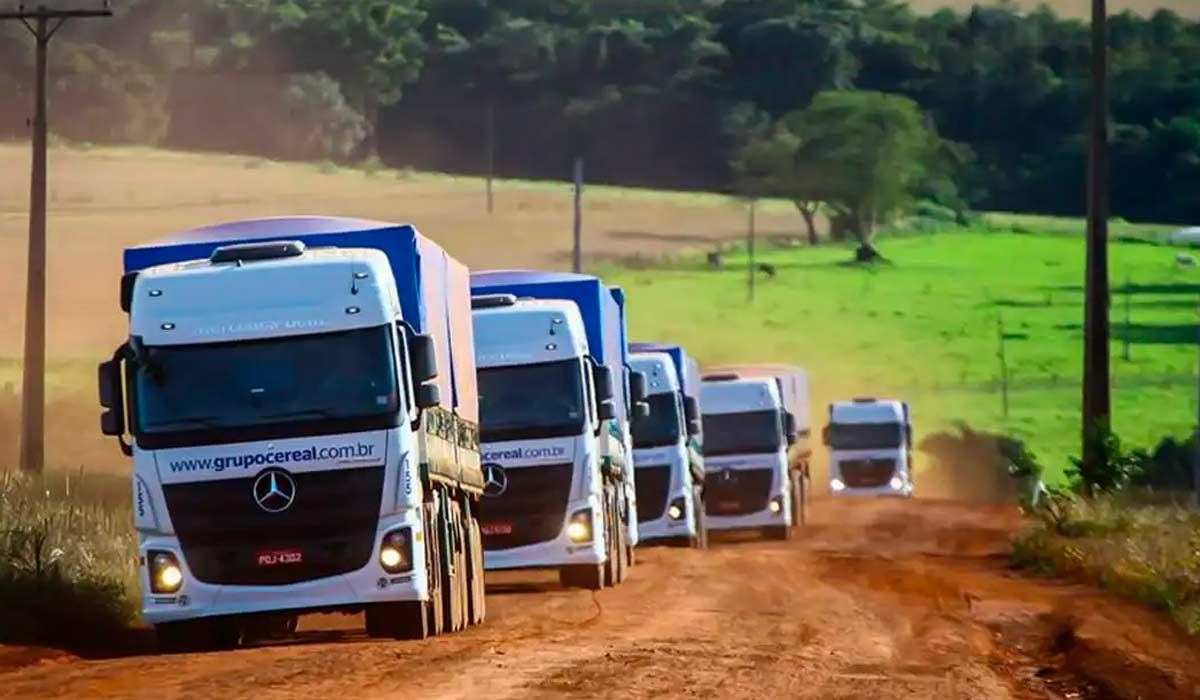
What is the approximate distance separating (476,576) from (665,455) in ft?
48.7

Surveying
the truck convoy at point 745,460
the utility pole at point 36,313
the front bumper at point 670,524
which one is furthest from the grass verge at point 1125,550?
the utility pole at point 36,313

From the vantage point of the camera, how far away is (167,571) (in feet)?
62.3

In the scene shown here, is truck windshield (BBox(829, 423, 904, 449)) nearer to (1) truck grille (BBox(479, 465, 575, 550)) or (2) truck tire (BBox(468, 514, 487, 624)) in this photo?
(1) truck grille (BBox(479, 465, 575, 550))

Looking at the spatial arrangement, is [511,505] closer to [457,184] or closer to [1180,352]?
[1180,352]

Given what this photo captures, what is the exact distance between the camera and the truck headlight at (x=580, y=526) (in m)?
26.5

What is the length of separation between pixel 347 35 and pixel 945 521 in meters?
55.4

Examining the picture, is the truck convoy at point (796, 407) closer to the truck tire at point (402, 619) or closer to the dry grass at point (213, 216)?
the dry grass at point (213, 216)

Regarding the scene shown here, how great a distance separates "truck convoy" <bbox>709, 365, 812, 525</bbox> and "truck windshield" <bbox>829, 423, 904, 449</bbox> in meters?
2.73

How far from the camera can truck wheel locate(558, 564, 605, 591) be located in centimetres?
2711

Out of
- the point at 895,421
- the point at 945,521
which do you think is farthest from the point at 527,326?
the point at 895,421

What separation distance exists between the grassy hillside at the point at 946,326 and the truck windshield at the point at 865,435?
40.7 ft

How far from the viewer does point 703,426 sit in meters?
45.0

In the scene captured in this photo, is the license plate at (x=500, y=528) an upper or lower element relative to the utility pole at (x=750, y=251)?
lower

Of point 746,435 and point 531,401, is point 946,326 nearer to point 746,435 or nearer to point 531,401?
point 746,435
